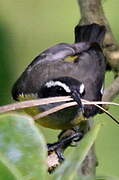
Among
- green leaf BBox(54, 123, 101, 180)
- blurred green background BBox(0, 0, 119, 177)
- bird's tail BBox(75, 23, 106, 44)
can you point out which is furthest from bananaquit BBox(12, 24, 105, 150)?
green leaf BBox(54, 123, 101, 180)

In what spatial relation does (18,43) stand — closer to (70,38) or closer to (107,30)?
(70,38)

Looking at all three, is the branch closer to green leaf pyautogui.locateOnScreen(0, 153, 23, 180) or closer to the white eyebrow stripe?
the white eyebrow stripe

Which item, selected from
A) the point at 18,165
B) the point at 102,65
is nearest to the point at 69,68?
the point at 102,65

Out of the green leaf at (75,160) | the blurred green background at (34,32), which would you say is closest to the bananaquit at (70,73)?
the blurred green background at (34,32)

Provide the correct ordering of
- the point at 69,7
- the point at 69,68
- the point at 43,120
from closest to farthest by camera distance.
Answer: the point at 43,120 → the point at 69,68 → the point at 69,7

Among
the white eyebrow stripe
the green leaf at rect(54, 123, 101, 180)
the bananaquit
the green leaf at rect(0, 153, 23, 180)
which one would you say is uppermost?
the green leaf at rect(0, 153, 23, 180)

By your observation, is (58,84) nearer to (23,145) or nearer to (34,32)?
(34,32)
